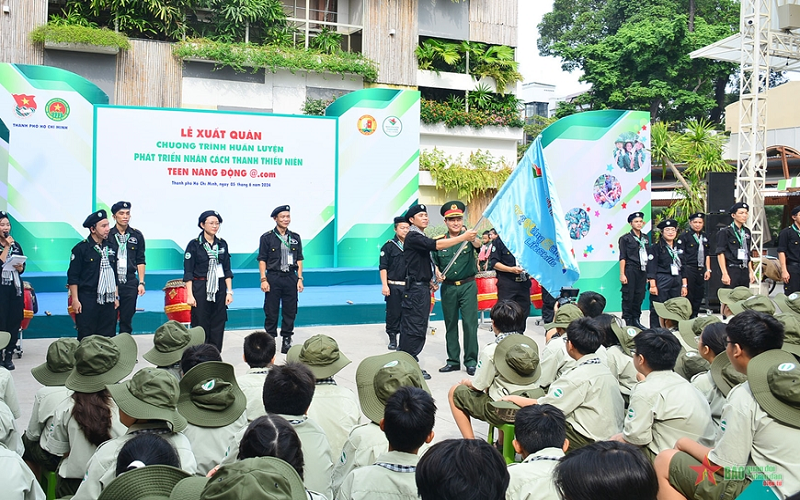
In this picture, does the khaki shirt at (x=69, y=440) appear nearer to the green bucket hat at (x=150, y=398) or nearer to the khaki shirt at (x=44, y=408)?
the khaki shirt at (x=44, y=408)

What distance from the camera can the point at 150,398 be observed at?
312cm

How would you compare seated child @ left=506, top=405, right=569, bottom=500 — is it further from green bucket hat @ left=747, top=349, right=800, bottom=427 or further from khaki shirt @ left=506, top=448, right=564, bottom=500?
green bucket hat @ left=747, top=349, right=800, bottom=427

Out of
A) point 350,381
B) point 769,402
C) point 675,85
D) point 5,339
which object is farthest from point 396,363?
point 675,85

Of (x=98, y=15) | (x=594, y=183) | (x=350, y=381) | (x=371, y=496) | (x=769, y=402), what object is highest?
(x=98, y=15)

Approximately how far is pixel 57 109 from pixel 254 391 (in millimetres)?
9228

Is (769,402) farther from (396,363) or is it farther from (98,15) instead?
(98,15)

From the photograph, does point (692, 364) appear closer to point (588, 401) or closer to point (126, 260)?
point (588, 401)

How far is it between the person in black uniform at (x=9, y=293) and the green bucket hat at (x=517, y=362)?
508cm

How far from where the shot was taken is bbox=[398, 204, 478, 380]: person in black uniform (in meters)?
7.19

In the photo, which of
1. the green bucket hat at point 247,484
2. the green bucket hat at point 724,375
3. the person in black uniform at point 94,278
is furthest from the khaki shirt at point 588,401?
the person in black uniform at point 94,278

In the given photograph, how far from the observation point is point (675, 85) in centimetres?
3134

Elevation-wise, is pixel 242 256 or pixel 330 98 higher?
pixel 330 98

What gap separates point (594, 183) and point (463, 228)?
514cm

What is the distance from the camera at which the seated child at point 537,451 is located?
9.18 feet
